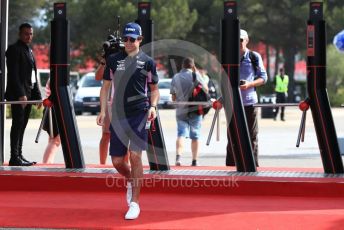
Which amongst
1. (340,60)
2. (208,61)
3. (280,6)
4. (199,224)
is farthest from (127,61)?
(340,60)

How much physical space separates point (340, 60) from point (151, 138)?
51.7 metres

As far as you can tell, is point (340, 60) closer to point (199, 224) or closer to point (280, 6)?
point (280, 6)

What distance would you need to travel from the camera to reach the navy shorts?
354 inches

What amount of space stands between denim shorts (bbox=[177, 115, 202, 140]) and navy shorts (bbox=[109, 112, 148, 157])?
5525 millimetres

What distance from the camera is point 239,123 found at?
11.0 metres

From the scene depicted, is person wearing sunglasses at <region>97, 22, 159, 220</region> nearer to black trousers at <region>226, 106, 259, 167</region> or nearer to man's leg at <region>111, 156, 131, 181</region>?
man's leg at <region>111, 156, 131, 181</region>

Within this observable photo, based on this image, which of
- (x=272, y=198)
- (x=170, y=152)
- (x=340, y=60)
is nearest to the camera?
(x=272, y=198)

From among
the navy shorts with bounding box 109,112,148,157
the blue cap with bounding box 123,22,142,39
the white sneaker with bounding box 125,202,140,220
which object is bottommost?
the white sneaker with bounding box 125,202,140,220

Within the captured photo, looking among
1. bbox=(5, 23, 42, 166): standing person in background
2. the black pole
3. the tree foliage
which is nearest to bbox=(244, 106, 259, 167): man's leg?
bbox=(5, 23, 42, 166): standing person in background

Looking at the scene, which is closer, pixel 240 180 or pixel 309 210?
pixel 309 210

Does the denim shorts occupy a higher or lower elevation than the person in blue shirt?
lower

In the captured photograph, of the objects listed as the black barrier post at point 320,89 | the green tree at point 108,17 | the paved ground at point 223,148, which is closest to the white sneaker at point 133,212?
the black barrier post at point 320,89

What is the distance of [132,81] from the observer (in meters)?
9.10

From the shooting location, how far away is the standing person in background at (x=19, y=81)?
38.7 feet
